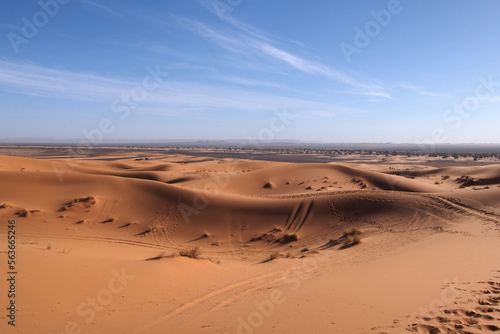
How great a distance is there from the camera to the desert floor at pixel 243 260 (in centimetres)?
457

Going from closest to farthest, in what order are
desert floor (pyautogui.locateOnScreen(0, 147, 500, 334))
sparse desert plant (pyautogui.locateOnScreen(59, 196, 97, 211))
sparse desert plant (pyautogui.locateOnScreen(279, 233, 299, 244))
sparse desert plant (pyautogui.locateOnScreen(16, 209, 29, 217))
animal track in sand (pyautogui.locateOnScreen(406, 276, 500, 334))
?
animal track in sand (pyautogui.locateOnScreen(406, 276, 500, 334))
desert floor (pyautogui.locateOnScreen(0, 147, 500, 334))
sparse desert plant (pyautogui.locateOnScreen(279, 233, 299, 244))
sparse desert plant (pyautogui.locateOnScreen(16, 209, 29, 217))
sparse desert plant (pyautogui.locateOnScreen(59, 196, 97, 211))

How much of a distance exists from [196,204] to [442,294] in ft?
44.2

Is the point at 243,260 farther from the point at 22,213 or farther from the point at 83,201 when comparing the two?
the point at 22,213

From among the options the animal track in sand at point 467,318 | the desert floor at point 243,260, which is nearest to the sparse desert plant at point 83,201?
the desert floor at point 243,260

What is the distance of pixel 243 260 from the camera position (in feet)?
35.4

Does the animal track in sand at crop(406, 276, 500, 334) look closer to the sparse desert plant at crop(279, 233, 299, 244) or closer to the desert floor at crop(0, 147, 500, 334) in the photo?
the desert floor at crop(0, 147, 500, 334)

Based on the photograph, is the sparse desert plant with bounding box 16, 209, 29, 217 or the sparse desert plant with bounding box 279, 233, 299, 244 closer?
the sparse desert plant with bounding box 279, 233, 299, 244

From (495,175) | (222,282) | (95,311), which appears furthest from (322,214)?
(495,175)

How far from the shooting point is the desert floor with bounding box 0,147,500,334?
457 cm

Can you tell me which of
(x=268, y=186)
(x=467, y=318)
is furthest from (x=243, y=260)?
(x=268, y=186)

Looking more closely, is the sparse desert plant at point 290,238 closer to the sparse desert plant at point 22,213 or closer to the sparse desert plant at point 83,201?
the sparse desert plant at point 83,201

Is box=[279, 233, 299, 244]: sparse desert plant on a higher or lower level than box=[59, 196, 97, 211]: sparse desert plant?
lower

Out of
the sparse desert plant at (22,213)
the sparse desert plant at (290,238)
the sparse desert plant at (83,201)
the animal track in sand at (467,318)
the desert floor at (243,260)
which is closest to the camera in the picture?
the animal track in sand at (467,318)

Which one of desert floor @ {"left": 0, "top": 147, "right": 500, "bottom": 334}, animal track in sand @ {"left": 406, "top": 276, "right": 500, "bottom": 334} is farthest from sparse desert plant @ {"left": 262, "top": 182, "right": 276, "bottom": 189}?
animal track in sand @ {"left": 406, "top": 276, "right": 500, "bottom": 334}
